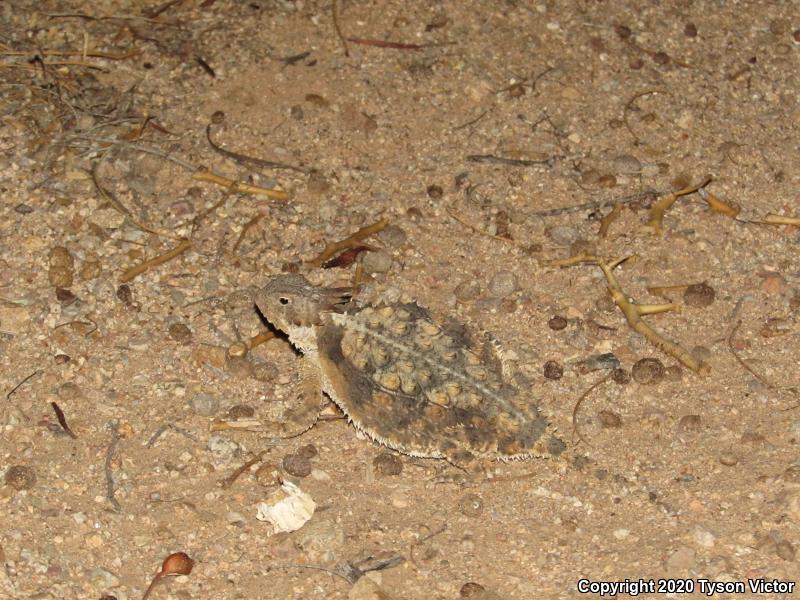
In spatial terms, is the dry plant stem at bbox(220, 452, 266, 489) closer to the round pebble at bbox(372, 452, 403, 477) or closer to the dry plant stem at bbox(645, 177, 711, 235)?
the round pebble at bbox(372, 452, 403, 477)

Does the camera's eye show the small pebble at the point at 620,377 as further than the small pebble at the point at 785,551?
Yes

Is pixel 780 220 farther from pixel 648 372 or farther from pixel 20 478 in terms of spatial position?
pixel 20 478

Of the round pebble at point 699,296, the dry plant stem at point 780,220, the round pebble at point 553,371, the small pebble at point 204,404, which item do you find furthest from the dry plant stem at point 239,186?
the dry plant stem at point 780,220

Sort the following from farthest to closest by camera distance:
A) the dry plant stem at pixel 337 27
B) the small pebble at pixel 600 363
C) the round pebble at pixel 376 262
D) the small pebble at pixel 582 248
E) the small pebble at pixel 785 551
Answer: the dry plant stem at pixel 337 27, the small pebble at pixel 582 248, the round pebble at pixel 376 262, the small pebble at pixel 600 363, the small pebble at pixel 785 551

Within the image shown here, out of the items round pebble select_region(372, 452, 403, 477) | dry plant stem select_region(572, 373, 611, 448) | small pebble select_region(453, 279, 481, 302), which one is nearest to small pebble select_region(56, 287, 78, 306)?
round pebble select_region(372, 452, 403, 477)

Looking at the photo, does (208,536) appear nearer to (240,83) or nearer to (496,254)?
(496,254)

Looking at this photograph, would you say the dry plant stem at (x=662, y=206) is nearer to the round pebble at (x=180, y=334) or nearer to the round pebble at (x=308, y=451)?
the round pebble at (x=308, y=451)

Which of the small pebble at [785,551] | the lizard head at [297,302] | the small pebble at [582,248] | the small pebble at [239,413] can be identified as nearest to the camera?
the small pebble at [785,551]

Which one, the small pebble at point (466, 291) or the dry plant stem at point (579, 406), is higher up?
the small pebble at point (466, 291)

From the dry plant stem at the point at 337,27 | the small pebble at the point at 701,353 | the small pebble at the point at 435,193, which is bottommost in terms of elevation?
the small pebble at the point at 701,353
